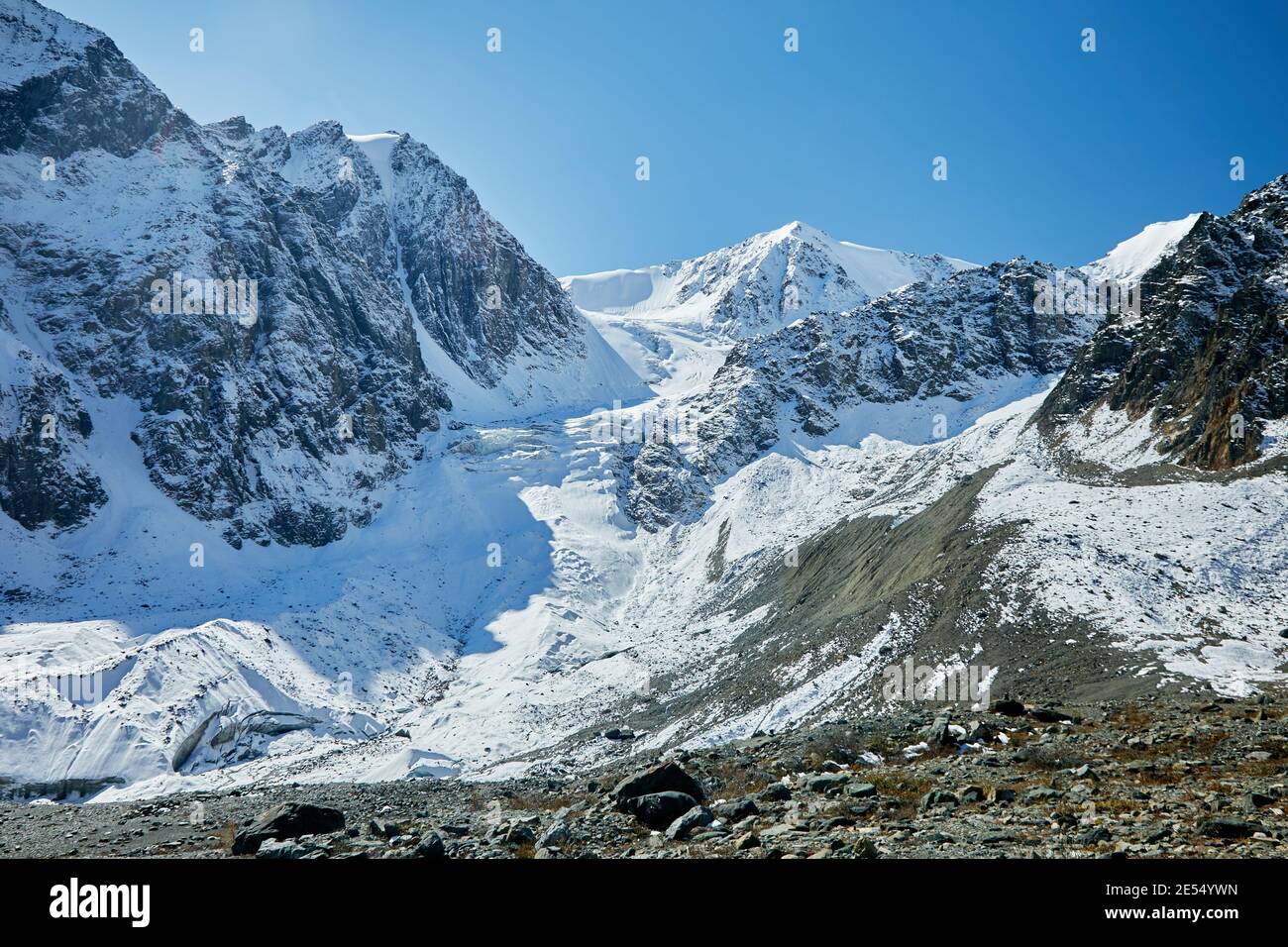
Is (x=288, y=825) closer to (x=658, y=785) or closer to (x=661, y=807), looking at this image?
(x=658, y=785)

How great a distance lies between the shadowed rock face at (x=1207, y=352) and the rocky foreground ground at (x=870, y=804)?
4162cm

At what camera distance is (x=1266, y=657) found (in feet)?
117

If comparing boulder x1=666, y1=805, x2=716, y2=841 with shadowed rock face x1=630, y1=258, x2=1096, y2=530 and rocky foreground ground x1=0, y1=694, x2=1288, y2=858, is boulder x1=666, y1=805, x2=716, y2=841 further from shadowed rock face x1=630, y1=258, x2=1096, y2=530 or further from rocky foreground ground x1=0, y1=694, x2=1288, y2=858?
shadowed rock face x1=630, y1=258, x2=1096, y2=530

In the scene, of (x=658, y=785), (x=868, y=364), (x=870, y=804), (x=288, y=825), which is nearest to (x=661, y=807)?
(x=658, y=785)

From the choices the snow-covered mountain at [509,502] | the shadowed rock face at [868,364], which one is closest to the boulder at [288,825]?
the snow-covered mountain at [509,502]

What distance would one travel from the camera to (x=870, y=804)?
1617 cm

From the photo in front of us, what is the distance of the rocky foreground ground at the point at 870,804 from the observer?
12844 mm

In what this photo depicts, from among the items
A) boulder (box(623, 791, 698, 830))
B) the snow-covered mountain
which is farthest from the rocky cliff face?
boulder (box(623, 791, 698, 830))

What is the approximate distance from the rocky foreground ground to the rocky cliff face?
100 metres

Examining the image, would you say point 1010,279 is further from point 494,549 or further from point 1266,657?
point 1266,657

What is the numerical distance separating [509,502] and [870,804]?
12753cm

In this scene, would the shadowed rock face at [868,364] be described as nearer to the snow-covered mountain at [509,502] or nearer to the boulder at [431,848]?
the snow-covered mountain at [509,502]

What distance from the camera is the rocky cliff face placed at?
118 metres
